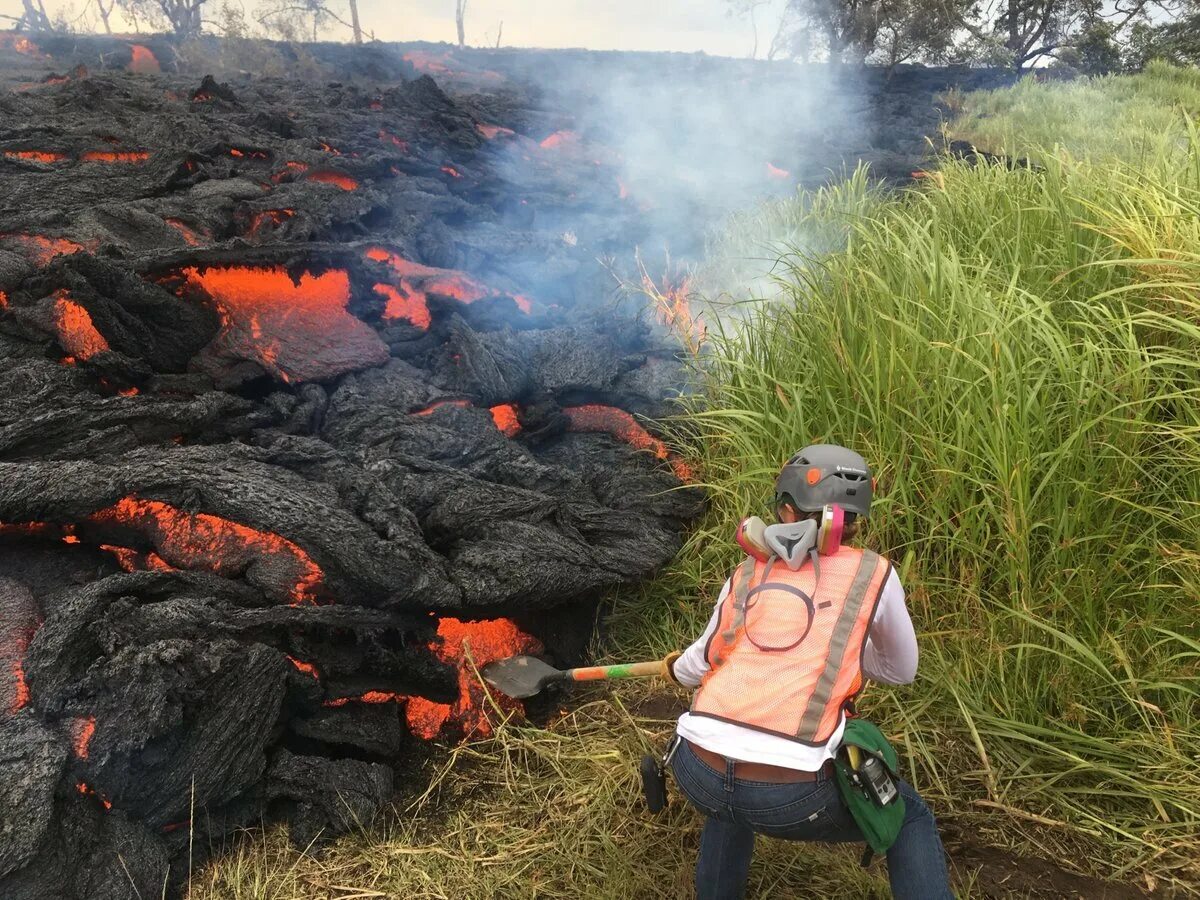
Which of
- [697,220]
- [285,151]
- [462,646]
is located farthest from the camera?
[697,220]

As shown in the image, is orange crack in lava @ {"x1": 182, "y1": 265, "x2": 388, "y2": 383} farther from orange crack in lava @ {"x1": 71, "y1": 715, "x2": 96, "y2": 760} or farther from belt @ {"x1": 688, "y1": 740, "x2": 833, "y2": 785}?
belt @ {"x1": 688, "y1": 740, "x2": 833, "y2": 785}

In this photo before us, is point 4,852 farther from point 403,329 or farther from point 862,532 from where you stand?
point 403,329

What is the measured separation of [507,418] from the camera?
4.11 meters

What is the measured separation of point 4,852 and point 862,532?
8.54 ft

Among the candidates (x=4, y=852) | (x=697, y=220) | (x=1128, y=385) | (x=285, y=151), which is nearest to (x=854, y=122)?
(x=697, y=220)

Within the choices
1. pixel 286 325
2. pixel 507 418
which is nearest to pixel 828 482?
pixel 507 418

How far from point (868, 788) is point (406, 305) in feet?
12.6

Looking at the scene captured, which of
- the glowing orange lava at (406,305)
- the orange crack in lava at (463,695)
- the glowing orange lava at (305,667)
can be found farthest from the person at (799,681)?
the glowing orange lava at (406,305)

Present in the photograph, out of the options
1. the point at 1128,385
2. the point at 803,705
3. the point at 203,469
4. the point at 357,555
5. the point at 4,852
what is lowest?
the point at 4,852

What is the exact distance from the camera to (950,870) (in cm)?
203

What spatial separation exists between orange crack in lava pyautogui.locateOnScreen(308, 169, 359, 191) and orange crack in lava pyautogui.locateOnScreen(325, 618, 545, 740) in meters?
4.62

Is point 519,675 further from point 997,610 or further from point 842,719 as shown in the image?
point 997,610

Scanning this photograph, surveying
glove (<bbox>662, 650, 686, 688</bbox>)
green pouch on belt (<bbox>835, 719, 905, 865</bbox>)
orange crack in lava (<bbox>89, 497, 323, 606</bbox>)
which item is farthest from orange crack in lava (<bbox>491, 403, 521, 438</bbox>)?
green pouch on belt (<bbox>835, 719, 905, 865</bbox>)

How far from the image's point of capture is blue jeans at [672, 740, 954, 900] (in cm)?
150
